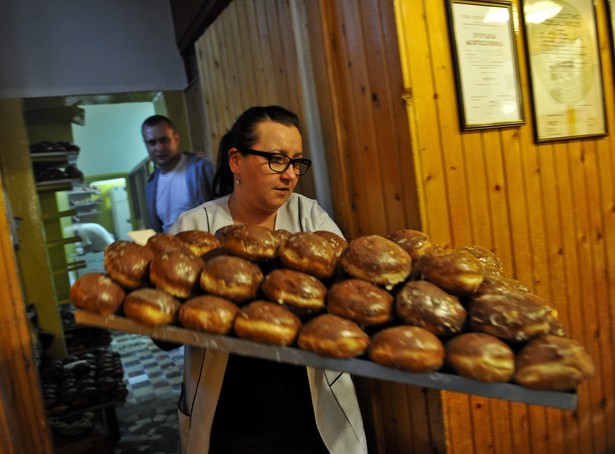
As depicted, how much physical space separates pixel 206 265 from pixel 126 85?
3.67m

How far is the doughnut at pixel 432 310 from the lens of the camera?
0.80 metres

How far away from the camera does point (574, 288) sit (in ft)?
6.59

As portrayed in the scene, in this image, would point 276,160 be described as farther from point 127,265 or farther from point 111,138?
point 111,138

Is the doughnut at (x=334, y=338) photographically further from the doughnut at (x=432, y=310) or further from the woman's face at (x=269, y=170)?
the woman's face at (x=269, y=170)

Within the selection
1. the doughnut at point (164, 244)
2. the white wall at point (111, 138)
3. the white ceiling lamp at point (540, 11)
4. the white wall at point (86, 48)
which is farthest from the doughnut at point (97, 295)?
the white wall at point (111, 138)

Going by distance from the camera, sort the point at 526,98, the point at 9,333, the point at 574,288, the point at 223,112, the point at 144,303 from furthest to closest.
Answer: the point at 223,112 → the point at 574,288 → the point at 526,98 → the point at 9,333 → the point at 144,303

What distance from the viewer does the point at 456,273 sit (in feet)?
2.81

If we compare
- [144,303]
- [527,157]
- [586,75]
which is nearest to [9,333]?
[144,303]

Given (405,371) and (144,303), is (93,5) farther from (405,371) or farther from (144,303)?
(405,371)

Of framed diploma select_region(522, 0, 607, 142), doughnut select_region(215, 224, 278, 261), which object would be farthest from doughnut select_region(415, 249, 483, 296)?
framed diploma select_region(522, 0, 607, 142)

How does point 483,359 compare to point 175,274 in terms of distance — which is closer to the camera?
point 483,359

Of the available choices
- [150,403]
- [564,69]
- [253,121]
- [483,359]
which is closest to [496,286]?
[483,359]

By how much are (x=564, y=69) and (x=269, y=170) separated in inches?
58.9

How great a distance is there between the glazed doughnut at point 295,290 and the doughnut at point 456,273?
9.6 inches
